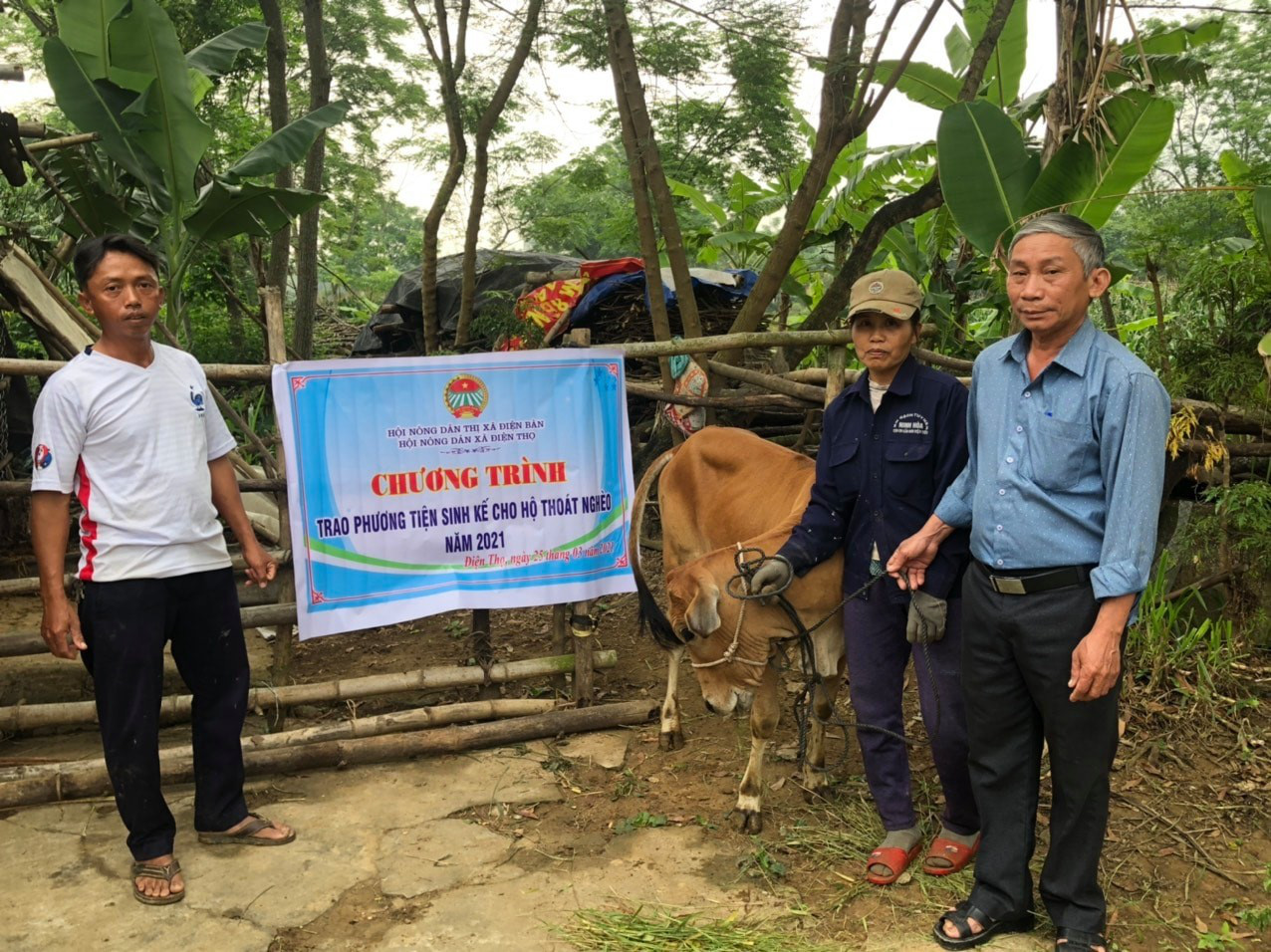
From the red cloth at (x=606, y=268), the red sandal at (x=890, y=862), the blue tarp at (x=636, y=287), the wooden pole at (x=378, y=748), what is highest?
the red cloth at (x=606, y=268)

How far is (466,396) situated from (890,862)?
2.53 m

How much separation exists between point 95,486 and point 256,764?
4.65ft

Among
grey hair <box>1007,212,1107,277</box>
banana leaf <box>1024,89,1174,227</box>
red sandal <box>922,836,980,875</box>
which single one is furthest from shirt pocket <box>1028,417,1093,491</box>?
banana leaf <box>1024,89,1174,227</box>

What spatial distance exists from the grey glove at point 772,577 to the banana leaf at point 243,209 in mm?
4051

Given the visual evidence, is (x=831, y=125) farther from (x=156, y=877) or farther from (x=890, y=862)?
(x=156, y=877)

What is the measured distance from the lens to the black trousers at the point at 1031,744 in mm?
2562

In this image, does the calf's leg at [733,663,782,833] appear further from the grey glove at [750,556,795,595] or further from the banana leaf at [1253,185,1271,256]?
the banana leaf at [1253,185,1271,256]

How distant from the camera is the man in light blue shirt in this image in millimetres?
2434

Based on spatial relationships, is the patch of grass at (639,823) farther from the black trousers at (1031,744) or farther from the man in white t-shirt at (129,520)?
the man in white t-shirt at (129,520)

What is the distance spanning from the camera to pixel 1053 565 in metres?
2.56

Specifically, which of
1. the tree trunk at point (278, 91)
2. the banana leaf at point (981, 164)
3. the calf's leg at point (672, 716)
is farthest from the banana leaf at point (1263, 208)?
the tree trunk at point (278, 91)

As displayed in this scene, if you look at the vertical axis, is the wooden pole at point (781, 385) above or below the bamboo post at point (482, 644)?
above

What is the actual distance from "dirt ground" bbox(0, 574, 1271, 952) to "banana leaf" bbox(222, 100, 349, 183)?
3453mm

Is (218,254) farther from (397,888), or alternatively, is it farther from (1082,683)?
(1082,683)
